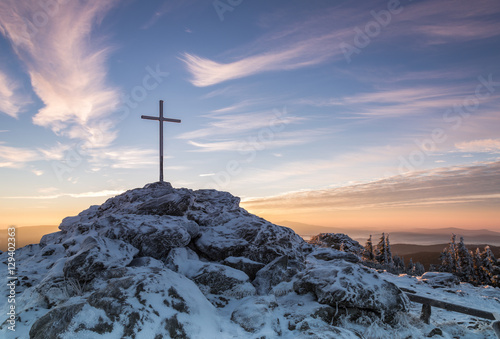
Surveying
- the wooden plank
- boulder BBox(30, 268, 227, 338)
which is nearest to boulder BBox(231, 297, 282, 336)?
boulder BBox(30, 268, 227, 338)

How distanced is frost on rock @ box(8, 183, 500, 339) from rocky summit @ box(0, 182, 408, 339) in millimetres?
35

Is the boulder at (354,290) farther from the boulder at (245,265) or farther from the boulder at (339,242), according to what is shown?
the boulder at (339,242)

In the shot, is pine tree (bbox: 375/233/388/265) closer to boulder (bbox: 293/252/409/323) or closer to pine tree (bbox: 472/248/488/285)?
pine tree (bbox: 472/248/488/285)

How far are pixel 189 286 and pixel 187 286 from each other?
111mm

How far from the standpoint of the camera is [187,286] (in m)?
9.68

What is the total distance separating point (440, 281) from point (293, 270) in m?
10.2

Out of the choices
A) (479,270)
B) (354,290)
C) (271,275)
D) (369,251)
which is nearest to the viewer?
(354,290)

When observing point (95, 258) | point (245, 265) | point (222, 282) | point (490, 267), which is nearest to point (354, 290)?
point (245, 265)

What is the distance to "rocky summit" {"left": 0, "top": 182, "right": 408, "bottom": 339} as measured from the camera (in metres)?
8.00

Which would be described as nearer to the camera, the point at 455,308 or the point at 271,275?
the point at 455,308

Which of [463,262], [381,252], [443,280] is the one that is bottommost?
[463,262]

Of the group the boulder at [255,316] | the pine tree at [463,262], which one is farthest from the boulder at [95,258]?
the pine tree at [463,262]

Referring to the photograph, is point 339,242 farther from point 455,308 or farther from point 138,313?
point 138,313

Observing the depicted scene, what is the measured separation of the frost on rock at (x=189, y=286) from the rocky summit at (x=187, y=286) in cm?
3
